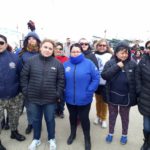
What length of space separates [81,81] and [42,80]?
60 cm

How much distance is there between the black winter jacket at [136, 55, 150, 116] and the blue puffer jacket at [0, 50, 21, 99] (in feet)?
6.36

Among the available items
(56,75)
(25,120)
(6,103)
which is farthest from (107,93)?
(25,120)

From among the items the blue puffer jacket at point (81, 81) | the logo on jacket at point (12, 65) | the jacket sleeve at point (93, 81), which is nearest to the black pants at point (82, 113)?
the blue puffer jacket at point (81, 81)

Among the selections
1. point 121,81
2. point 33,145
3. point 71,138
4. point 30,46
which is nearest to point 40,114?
point 33,145

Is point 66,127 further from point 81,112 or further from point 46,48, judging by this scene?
point 46,48

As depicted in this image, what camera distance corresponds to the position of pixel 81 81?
10.7 ft

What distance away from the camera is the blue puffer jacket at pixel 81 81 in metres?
3.26

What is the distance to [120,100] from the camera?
3461 millimetres

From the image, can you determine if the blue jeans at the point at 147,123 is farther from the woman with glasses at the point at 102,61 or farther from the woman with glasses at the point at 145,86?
the woman with glasses at the point at 102,61

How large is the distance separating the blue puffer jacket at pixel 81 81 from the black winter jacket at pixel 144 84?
0.66 meters

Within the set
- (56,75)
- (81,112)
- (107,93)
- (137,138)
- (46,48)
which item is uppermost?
(46,48)

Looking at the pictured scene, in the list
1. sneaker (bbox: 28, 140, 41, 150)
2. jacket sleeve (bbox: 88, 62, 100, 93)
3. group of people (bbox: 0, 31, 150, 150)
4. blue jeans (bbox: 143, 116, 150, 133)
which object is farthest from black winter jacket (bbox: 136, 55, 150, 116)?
sneaker (bbox: 28, 140, 41, 150)

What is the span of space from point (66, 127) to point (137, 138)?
4.75ft

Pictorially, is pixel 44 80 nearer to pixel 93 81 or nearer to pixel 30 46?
pixel 93 81
